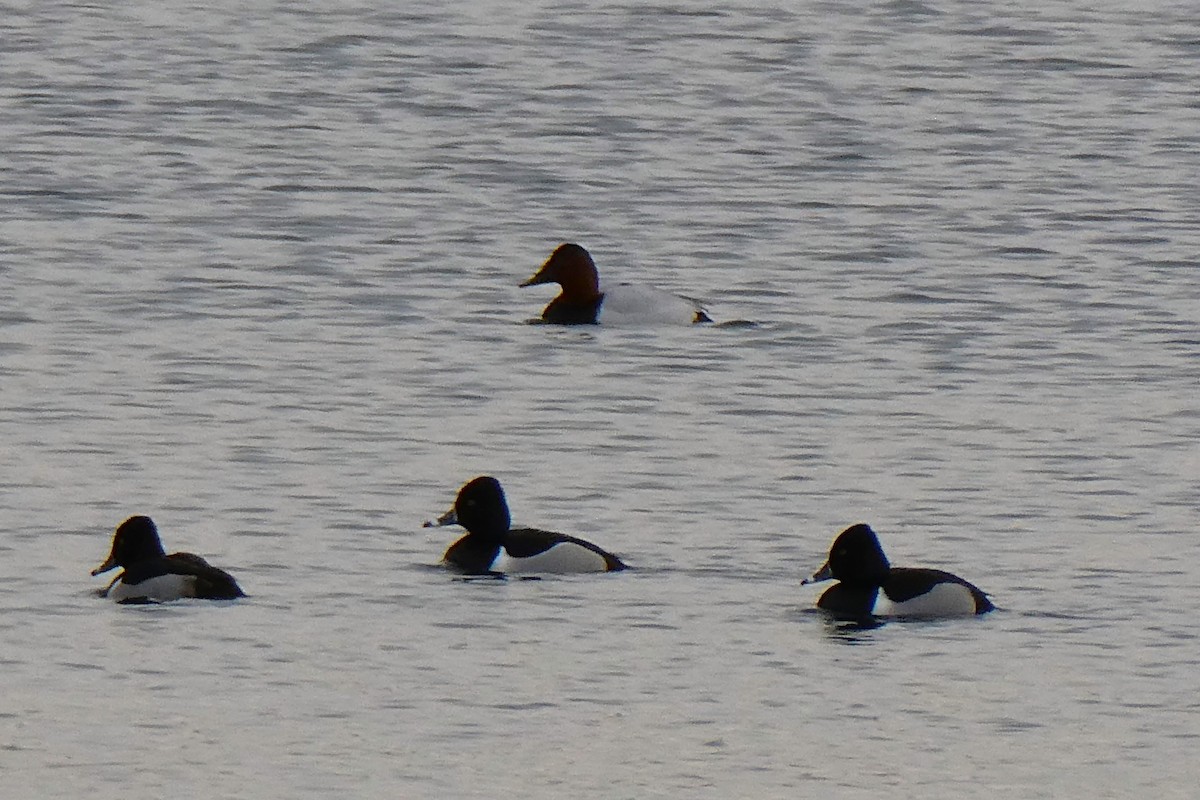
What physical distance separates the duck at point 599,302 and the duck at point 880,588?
7892 mm

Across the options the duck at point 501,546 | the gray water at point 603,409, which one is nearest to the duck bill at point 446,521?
the duck at point 501,546

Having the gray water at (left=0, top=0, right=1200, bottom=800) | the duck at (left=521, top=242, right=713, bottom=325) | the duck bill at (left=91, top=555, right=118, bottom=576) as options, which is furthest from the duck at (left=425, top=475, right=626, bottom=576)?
the duck at (left=521, top=242, right=713, bottom=325)

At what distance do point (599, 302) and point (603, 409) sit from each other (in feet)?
12.2

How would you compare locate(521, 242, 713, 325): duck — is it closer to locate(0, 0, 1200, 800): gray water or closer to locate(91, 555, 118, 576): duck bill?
locate(0, 0, 1200, 800): gray water

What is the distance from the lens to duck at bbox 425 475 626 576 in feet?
50.2

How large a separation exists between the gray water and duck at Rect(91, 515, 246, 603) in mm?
117

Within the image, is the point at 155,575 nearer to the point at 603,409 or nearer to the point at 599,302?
the point at 603,409

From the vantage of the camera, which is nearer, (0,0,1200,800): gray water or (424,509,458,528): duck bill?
(0,0,1200,800): gray water

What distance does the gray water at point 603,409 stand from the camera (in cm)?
1270

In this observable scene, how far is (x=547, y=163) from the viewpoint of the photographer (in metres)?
30.4

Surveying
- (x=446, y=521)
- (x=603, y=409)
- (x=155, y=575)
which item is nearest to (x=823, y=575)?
(x=446, y=521)

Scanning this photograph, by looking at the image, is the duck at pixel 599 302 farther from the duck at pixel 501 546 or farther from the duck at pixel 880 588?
the duck at pixel 880 588

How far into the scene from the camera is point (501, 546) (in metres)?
15.7

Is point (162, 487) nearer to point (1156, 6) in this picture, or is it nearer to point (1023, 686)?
point (1023, 686)
